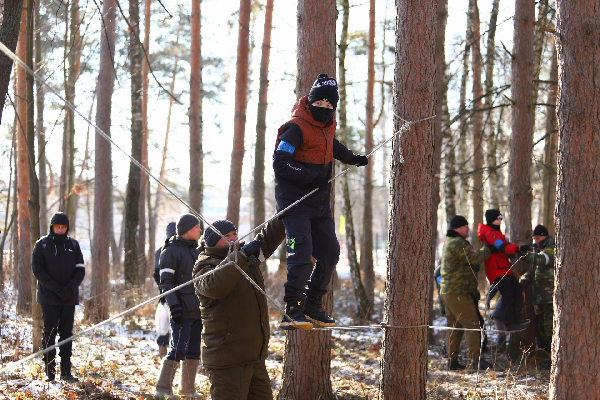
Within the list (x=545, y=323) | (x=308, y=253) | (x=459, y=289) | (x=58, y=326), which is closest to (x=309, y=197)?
(x=308, y=253)

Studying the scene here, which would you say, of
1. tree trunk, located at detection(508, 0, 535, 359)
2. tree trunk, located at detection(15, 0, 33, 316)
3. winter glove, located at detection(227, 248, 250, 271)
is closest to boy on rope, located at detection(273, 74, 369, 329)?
winter glove, located at detection(227, 248, 250, 271)

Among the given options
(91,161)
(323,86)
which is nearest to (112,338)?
(323,86)

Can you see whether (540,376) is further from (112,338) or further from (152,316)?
(152,316)

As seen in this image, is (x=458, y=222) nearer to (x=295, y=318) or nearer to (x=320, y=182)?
(x=320, y=182)

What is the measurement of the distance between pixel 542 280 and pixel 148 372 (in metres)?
5.50

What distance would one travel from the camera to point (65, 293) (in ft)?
22.9

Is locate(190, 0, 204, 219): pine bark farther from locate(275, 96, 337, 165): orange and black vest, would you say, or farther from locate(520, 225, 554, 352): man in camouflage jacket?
locate(275, 96, 337, 165): orange and black vest

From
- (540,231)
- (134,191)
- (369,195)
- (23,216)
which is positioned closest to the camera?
(540,231)

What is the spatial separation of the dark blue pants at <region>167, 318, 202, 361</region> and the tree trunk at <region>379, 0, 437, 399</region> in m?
2.15

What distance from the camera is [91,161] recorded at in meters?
26.1

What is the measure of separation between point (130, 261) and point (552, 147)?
382 inches

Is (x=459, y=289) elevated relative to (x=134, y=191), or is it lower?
lower

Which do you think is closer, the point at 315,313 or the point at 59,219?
the point at 315,313

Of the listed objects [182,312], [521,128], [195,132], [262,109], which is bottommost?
[182,312]
